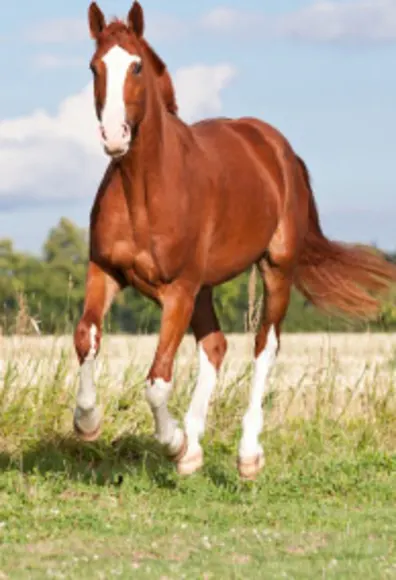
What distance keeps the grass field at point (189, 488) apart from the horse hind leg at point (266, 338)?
365 millimetres

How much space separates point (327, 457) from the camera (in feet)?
27.7

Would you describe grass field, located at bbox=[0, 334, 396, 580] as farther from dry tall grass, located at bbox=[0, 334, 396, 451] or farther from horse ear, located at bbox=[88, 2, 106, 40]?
horse ear, located at bbox=[88, 2, 106, 40]

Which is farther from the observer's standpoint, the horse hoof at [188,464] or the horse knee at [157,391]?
the horse hoof at [188,464]

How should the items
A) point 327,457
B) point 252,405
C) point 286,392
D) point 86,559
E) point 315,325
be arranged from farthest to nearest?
point 315,325 → point 286,392 → point 327,457 → point 252,405 → point 86,559

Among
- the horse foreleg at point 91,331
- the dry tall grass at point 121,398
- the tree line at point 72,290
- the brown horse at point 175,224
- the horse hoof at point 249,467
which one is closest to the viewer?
the brown horse at point 175,224

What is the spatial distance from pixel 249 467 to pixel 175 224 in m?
1.77

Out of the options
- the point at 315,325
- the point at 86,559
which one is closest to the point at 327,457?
the point at 86,559

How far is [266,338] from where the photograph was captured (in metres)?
7.83

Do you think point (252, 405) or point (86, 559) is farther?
point (252, 405)

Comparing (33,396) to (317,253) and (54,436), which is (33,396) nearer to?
(54,436)

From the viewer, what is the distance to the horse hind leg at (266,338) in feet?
24.7

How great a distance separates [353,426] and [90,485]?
2.77 metres

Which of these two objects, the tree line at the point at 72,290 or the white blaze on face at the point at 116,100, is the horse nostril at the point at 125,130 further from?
the tree line at the point at 72,290

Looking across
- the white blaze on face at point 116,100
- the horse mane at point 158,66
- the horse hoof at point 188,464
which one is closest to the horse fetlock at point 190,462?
the horse hoof at point 188,464
